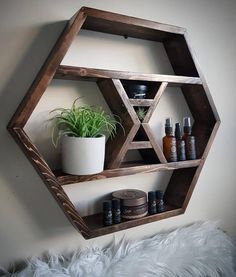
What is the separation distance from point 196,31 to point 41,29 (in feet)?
2.17

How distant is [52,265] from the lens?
0.77m

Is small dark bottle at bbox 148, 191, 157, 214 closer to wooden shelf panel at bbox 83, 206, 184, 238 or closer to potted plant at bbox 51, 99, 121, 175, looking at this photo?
wooden shelf panel at bbox 83, 206, 184, 238

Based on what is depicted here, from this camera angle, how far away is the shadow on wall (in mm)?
731

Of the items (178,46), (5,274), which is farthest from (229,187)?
(5,274)

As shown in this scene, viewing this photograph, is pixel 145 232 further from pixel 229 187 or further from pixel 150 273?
pixel 229 187

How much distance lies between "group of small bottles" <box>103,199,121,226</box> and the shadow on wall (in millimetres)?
176

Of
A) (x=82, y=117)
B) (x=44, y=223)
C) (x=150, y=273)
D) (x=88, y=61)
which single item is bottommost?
(x=150, y=273)

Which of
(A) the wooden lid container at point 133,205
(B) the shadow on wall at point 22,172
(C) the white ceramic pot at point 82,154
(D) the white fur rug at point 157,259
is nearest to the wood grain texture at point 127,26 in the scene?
(B) the shadow on wall at point 22,172

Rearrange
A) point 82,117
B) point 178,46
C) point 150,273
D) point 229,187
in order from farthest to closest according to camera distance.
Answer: point 229,187 < point 178,46 < point 150,273 < point 82,117

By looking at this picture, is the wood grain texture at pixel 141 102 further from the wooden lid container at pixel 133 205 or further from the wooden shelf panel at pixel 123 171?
the wooden lid container at pixel 133 205

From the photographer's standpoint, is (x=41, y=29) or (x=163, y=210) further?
(x=163, y=210)

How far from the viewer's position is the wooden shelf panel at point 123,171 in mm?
704

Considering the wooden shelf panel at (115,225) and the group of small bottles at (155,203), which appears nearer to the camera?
the wooden shelf panel at (115,225)

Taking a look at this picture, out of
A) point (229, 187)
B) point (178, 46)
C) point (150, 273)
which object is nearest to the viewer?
point (150, 273)
